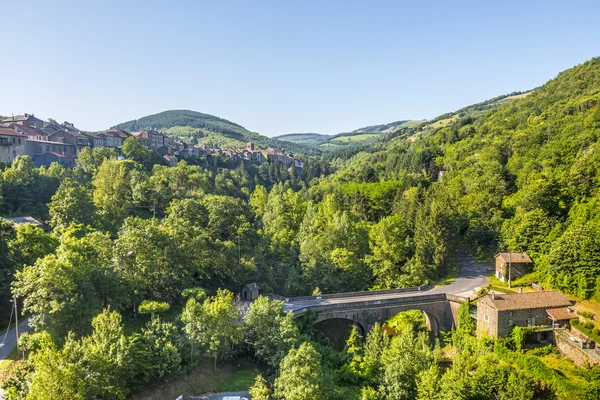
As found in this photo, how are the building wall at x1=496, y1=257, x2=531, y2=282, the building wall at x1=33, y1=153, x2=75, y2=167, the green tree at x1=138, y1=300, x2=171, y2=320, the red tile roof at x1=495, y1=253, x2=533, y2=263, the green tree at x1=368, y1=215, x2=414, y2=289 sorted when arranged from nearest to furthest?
the green tree at x1=138, y1=300, x2=171, y2=320 → the red tile roof at x1=495, y1=253, x2=533, y2=263 → the building wall at x1=496, y1=257, x2=531, y2=282 → the green tree at x1=368, y1=215, x2=414, y2=289 → the building wall at x1=33, y1=153, x2=75, y2=167

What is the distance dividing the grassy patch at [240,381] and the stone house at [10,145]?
6521 centimetres

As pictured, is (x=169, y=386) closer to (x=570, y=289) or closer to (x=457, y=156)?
(x=570, y=289)

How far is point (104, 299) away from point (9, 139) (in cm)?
5665

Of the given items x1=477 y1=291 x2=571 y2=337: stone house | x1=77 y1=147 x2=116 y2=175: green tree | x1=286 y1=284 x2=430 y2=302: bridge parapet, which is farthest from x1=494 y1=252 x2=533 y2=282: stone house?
x1=77 y1=147 x2=116 y2=175: green tree

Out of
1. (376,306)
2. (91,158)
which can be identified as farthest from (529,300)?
(91,158)

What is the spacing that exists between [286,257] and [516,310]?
33337 millimetres

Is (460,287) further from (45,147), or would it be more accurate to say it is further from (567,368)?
(45,147)

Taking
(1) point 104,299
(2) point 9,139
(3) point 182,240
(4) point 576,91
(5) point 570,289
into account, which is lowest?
(5) point 570,289

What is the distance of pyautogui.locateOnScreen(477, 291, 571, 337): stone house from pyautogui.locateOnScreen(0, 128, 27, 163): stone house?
83429 mm

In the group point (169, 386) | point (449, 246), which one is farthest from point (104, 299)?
point (449, 246)

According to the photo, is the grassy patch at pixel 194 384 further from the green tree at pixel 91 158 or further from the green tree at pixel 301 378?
the green tree at pixel 91 158

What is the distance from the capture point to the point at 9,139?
3007 inches

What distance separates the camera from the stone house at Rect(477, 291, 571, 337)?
4312cm

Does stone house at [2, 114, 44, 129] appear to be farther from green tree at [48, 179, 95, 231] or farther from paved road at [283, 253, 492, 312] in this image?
paved road at [283, 253, 492, 312]
